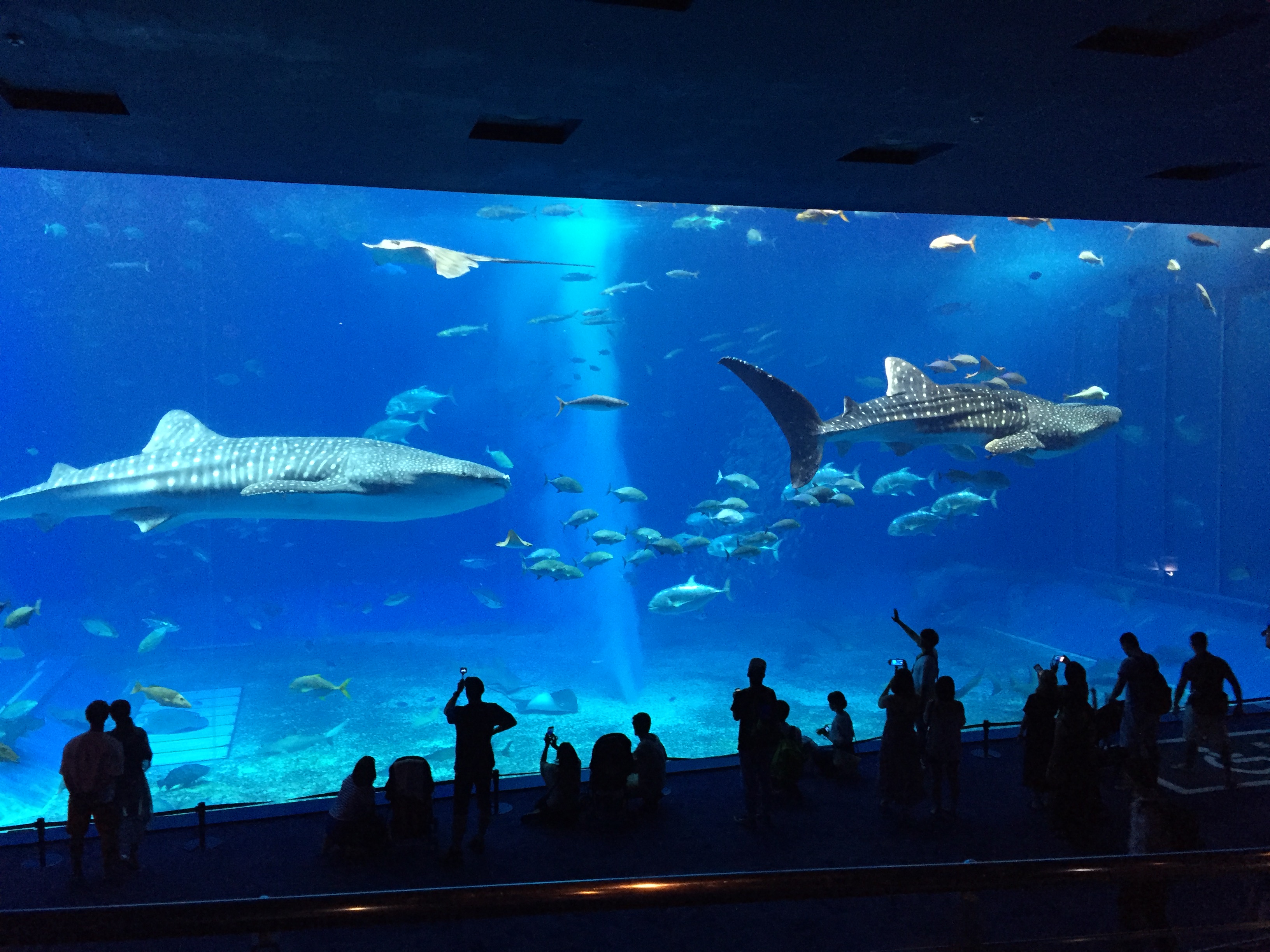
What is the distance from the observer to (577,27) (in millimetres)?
3391

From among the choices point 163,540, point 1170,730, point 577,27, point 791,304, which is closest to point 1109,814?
point 1170,730

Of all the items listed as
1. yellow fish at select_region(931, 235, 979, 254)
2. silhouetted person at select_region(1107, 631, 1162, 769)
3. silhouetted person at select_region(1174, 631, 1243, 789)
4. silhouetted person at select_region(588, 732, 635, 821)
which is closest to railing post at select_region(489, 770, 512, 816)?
silhouetted person at select_region(588, 732, 635, 821)

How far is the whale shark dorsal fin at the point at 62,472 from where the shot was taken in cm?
754

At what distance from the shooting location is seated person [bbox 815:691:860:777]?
18.4 feet

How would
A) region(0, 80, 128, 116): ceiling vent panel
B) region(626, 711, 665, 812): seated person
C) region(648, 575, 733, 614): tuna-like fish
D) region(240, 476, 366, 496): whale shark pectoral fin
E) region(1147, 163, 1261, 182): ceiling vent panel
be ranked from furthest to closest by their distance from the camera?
1. region(648, 575, 733, 614): tuna-like fish
2. region(240, 476, 366, 496): whale shark pectoral fin
3. region(1147, 163, 1261, 182): ceiling vent panel
4. region(626, 711, 665, 812): seated person
5. region(0, 80, 128, 116): ceiling vent panel

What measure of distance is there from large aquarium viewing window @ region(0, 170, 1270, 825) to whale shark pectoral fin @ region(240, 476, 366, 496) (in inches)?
2.0

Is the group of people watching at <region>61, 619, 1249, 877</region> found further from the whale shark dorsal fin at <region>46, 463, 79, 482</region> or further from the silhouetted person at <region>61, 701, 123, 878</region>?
the whale shark dorsal fin at <region>46, 463, 79, 482</region>

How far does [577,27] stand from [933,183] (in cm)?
352

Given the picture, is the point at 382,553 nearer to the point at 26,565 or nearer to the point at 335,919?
the point at 26,565

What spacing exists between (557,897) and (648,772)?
12.6 ft

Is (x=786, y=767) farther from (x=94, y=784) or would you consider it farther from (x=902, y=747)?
(x=94, y=784)

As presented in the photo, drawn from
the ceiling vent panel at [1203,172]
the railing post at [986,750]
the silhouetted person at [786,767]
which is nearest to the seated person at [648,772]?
the silhouetted person at [786,767]

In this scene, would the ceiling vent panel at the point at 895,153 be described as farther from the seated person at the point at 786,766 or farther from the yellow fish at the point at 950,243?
the yellow fish at the point at 950,243

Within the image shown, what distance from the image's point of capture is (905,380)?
745 centimetres
